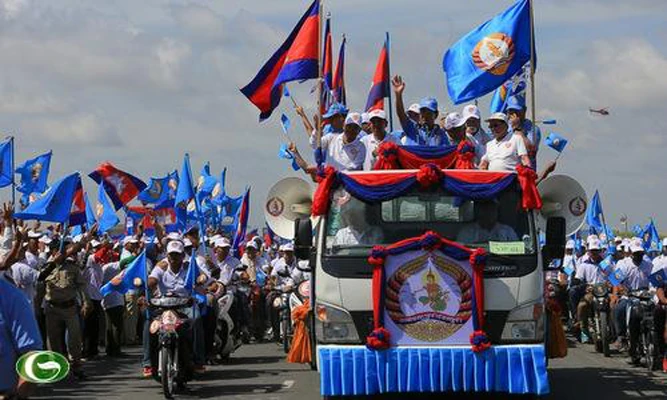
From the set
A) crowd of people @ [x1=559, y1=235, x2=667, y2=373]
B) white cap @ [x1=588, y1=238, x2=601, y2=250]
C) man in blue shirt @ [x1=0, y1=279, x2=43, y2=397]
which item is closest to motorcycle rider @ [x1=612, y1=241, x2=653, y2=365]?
crowd of people @ [x1=559, y1=235, x2=667, y2=373]

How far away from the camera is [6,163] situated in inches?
966

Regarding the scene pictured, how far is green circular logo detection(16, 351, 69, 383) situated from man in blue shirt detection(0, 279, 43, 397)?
0.56 m

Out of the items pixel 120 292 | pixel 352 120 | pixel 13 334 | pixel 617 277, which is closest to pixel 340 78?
pixel 617 277

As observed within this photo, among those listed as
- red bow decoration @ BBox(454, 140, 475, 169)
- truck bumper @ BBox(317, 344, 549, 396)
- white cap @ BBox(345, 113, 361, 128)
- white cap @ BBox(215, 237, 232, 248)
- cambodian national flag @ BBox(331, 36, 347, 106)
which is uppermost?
cambodian national flag @ BBox(331, 36, 347, 106)

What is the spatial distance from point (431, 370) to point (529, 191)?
1930 mm

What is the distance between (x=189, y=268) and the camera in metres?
16.1

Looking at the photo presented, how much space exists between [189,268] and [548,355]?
4.63 meters

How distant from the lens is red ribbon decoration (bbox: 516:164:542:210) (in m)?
12.4

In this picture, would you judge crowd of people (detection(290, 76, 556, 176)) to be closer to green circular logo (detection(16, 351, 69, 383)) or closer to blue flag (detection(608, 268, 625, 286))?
blue flag (detection(608, 268, 625, 286))

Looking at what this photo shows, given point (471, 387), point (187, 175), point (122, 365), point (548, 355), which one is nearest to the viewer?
point (471, 387)

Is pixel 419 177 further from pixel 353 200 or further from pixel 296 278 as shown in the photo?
pixel 296 278

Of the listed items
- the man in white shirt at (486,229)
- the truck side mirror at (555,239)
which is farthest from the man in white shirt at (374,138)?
the truck side mirror at (555,239)

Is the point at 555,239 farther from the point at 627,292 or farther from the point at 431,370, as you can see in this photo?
the point at 627,292

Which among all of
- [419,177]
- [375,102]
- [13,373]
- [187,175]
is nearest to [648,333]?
[375,102]
